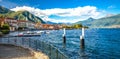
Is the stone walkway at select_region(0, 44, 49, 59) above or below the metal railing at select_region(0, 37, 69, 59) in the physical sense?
below

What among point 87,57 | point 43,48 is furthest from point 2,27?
point 43,48

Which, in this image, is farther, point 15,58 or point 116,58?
point 116,58

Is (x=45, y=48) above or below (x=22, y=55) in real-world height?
above

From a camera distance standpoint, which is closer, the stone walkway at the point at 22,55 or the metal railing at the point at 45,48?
the metal railing at the point at 45,48

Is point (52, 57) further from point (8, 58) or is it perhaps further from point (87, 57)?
point (87, 57)

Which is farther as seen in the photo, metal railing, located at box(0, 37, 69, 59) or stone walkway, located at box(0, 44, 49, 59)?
stone walkway, located at box(0, 44, 49, 59)

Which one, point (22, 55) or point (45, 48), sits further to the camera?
point (45, 48)

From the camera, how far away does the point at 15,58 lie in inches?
819

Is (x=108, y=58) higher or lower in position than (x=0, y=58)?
lower

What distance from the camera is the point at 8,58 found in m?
21.1

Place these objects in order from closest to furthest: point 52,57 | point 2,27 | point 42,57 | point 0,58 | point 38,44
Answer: point 42,57, point 0,58, point 52,57, point 38,44, point 2,27

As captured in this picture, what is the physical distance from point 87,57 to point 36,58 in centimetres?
2170

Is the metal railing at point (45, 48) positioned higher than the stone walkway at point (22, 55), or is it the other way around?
the metal railing at point (45, 48)

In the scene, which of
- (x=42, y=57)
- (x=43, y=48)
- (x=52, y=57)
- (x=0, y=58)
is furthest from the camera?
(x=43, y=48)
